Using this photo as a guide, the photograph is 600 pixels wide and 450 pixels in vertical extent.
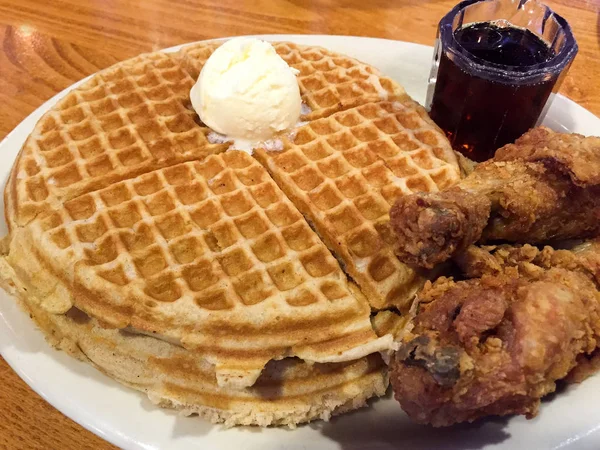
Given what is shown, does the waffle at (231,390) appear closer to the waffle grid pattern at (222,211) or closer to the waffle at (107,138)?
the waffle grid pattern at (222,211)

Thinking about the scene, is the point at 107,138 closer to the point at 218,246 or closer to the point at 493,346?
the point at 218,246

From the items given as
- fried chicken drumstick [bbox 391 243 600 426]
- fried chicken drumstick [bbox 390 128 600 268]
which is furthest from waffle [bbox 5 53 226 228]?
fried chicken drumstick [bbox 391 243 600 426]

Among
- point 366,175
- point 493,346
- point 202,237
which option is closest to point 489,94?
point 366,175

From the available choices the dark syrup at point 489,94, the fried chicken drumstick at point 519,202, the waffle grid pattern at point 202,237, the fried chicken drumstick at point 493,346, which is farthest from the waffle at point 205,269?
the dark syrup at point 489,94

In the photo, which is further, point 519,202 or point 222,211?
point 222,211

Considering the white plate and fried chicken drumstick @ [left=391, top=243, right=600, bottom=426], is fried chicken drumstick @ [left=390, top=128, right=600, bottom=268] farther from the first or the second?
the white plate

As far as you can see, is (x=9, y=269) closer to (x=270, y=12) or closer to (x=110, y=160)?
(x=110, y=160)

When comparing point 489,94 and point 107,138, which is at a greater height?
point 489,94

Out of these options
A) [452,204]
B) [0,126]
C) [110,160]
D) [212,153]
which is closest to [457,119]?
[452,204]
